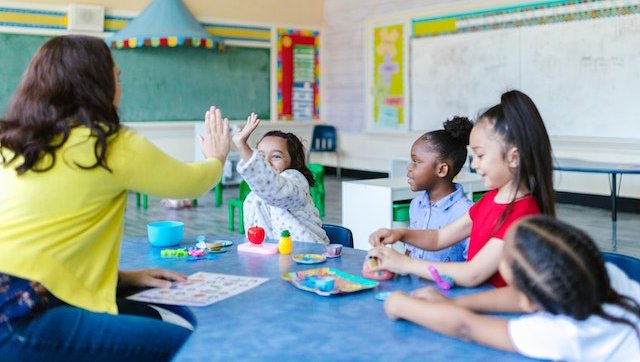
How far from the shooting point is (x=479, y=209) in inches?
73.2

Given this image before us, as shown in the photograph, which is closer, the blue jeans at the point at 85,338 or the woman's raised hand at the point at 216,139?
the blue jeans at the point at 85,338

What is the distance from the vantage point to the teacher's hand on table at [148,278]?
1.69 m

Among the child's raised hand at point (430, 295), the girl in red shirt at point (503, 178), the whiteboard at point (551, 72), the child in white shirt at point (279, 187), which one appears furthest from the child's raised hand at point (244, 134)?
the whiteboard at point (551, 72)

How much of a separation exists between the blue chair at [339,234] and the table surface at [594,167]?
3.09 meters

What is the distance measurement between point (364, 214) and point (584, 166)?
2654 millimetres

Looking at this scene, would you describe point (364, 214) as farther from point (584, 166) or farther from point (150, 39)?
point (150, 39)

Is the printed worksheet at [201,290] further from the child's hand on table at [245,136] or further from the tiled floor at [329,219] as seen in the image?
the tiled floor at [329,219]

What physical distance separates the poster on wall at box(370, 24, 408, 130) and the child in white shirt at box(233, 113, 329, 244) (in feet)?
20.0

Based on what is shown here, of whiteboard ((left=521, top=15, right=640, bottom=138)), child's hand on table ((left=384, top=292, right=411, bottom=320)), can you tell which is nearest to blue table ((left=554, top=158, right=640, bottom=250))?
whiteboard ((left=521, top=15, right=640, bottom=138))

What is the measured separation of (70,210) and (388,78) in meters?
7.71

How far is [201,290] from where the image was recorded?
1.63m

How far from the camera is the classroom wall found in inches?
332

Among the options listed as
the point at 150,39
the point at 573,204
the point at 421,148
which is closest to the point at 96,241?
the point at 421,148

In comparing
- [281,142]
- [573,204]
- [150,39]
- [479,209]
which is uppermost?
[150,39]
